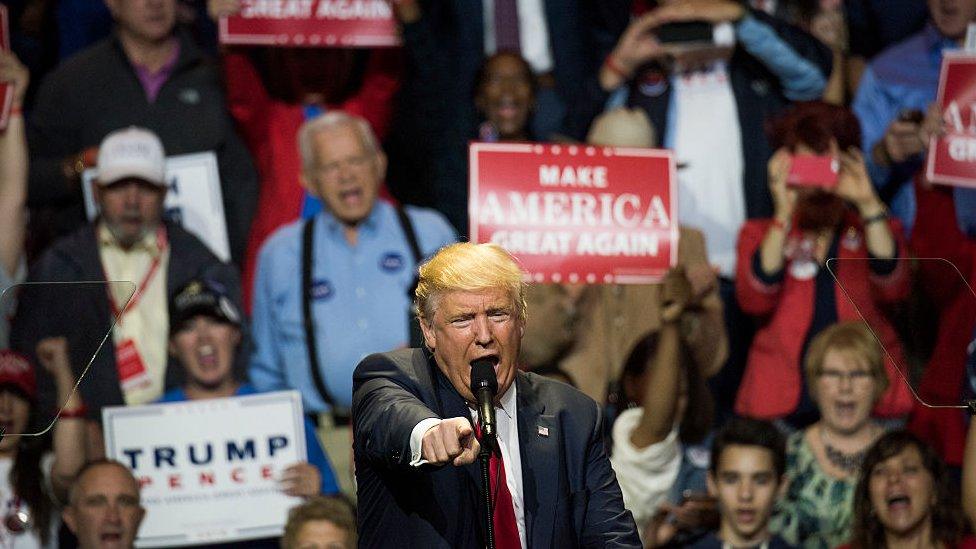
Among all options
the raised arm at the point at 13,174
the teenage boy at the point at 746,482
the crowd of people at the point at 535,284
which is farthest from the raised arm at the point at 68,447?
the teenage boy at the point at 746,482

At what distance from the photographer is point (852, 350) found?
18.4 feet

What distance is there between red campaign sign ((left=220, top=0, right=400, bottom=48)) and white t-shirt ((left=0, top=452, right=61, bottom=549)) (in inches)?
70.4

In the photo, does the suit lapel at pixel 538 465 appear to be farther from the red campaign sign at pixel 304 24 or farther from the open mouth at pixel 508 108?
the red campaign sign at pixel 304 24

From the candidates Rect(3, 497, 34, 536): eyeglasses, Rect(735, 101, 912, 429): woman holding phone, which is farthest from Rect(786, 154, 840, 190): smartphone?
Rect(3, 497, 34, 536): eyeglasses

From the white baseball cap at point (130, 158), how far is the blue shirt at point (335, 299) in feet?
1.65

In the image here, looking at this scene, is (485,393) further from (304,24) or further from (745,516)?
(304,24)

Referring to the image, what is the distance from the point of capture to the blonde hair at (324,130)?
19.0 ft

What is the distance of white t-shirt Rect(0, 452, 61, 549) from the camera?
16.6ft

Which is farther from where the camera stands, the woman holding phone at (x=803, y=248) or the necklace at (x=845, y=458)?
the woman holding phone at (x=803, y=248)

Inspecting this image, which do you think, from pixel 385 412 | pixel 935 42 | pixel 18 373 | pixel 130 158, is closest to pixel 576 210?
pixel 130 158

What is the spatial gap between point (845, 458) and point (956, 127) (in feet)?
4.80

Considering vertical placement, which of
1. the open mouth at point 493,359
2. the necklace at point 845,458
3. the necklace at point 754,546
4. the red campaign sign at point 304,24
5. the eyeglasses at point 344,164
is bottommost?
the necklace at point 754,546

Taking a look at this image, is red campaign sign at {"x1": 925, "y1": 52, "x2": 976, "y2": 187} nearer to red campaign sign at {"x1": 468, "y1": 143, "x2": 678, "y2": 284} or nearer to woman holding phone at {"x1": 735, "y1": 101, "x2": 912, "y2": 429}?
woman holding phone at {"x1": 735, "y1": 101, "x2": 912, "y2": 429}

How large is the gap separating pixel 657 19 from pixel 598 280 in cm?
120
